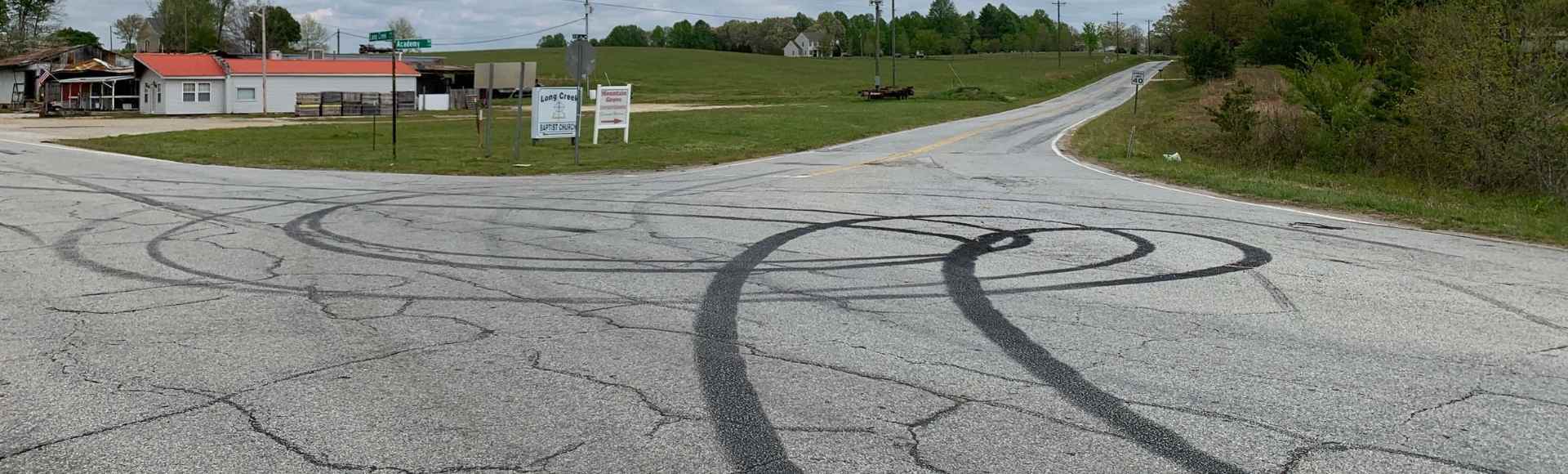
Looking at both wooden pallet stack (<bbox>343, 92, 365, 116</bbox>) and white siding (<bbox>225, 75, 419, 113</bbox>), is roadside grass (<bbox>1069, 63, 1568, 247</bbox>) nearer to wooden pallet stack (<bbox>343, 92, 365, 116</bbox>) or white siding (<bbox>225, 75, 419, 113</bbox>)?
wooden pallet stack (<bbox>343, 92, 365, 116</bbox>)

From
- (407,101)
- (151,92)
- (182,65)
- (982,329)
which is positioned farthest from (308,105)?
(982,329)

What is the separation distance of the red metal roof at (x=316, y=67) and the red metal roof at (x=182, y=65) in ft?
3.00

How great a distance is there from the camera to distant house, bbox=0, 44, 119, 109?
2908 inches

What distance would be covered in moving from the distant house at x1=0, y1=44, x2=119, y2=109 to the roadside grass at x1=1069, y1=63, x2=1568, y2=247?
219 feet

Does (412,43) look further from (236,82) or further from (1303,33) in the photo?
(1303,33)

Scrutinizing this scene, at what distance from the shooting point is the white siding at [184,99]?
60781 mm

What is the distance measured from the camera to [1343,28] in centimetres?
7800

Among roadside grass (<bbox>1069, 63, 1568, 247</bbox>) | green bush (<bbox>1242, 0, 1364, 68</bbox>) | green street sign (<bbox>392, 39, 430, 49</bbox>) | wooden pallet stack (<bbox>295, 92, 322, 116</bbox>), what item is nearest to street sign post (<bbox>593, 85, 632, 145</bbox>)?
green street sign (<bbox>392, 39, 430, 49</bbox>)

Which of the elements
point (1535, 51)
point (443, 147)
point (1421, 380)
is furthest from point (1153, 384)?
point (443, 147)

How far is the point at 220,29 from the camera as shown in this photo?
109438mm

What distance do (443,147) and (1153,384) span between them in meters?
25.8

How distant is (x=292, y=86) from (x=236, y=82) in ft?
9.87

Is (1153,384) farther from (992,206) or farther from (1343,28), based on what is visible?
(1343,28)

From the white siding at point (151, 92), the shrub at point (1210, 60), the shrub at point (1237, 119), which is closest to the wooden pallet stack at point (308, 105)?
the white siding at point (151, 92)
